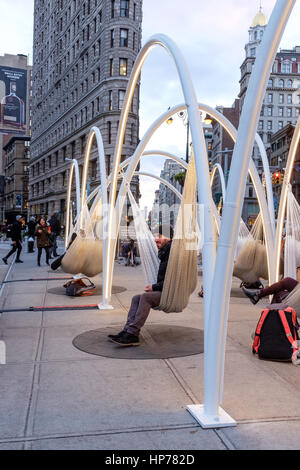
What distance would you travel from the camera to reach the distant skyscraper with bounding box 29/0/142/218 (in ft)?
148

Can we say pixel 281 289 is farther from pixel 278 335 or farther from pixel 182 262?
pixel 182 262

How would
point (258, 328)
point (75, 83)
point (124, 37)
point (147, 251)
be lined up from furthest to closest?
1. point (75, 83)
2. point (124, 37)
3. point (147, 251)
4. point (258, 328)

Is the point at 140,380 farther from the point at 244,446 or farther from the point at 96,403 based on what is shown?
the point at 244,446

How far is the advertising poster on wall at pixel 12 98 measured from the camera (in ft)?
45.5

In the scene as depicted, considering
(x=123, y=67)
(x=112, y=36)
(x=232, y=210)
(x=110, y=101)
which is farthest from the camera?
(x=110, y=101)

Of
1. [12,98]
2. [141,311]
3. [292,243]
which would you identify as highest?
[12,98]

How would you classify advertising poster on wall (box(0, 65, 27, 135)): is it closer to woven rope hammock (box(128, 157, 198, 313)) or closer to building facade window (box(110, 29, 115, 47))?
woven rope hammock (box(128, 157, 198, 313))

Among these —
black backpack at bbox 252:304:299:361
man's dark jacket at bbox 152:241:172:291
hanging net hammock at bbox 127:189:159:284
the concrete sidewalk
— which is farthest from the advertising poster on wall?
black backpack at bbox 252:304:299:361

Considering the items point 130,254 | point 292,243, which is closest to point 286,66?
point 130,254

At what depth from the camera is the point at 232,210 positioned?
11.7 feet

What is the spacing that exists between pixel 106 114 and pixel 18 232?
3146 cm

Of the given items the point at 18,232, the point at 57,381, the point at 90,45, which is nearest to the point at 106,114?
the point at 90,45

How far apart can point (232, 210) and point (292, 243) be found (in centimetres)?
488

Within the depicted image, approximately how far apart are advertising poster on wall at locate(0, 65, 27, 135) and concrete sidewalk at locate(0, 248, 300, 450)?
8999mm
